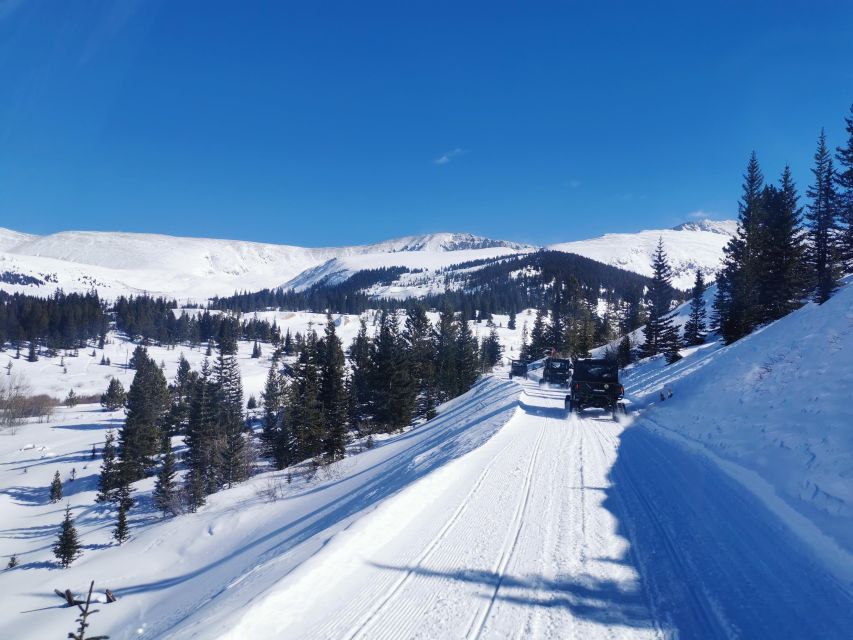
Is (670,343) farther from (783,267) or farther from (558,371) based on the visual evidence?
(558,371)

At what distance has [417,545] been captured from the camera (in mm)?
6047

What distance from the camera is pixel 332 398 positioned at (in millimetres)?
34781

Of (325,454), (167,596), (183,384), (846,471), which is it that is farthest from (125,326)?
(846,471)

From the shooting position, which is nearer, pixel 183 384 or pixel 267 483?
pixel 267 483

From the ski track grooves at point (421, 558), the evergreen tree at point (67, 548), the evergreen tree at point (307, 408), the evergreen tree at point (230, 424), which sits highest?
the ski track grooves at point (421, 558)

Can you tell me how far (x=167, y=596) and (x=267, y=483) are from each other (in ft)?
45.6

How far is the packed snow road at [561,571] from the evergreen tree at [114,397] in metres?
107

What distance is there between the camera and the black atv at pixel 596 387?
1784 centimetres

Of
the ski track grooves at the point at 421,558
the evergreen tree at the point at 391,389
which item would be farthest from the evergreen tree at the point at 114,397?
the ski track grooves at the point at 421,558

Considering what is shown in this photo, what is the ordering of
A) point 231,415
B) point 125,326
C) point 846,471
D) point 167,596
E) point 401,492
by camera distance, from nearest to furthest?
point 846,471
point 401,492
point 167,596
point 231,415
point 125,326

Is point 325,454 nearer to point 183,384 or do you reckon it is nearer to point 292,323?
point 183,384

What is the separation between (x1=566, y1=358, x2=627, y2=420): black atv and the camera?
17.8m

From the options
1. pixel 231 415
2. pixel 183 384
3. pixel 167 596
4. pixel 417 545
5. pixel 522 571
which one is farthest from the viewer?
pixel 183 384

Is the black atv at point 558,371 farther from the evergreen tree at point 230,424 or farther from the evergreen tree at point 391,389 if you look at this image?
the evergreen tree at point 230,424
